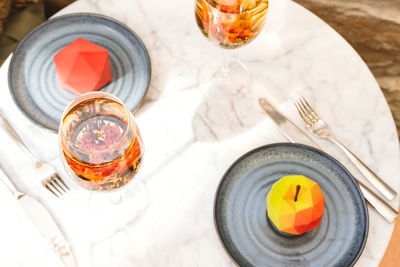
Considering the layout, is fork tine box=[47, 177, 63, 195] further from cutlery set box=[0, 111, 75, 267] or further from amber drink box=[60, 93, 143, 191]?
amber drink box=[60, 93, 143, 191]

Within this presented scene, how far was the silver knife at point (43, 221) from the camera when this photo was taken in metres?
0.82

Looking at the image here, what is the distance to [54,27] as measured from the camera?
989mm

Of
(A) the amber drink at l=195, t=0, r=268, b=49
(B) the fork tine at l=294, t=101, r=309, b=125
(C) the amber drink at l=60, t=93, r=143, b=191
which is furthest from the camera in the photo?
(B) the fork tine at l=294, t=101, r=309, b=125

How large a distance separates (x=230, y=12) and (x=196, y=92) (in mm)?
210

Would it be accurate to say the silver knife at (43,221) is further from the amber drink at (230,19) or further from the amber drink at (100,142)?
the amber drink at (230,19)

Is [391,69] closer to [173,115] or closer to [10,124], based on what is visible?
[173,115]

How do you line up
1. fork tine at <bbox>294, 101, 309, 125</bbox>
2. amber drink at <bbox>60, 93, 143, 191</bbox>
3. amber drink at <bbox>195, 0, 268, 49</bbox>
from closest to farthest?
amber drink at <bbox>60, 93, 143, 191</bbox> → amber drink at <bbox>195, 0, 268, 49</bbox> → fork tine at <bbox>294, 101, 309, 125</bbox>

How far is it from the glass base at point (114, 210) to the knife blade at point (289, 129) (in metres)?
0.31

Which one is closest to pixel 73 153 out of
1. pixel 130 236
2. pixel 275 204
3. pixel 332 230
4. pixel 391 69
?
pixel 130 236

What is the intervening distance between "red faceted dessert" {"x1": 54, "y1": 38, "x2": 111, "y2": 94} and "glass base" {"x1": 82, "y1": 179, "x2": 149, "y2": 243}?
0.22 meters

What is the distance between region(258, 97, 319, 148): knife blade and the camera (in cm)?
91

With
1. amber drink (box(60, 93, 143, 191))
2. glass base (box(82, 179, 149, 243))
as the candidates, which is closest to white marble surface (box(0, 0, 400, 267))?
glass base (box(82, 179, 149, 243))

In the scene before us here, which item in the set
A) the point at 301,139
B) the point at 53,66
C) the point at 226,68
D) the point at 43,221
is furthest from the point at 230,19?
the point at 43,221

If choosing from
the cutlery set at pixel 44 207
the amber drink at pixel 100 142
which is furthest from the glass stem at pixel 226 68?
the cutlery set at pixel 44 207
